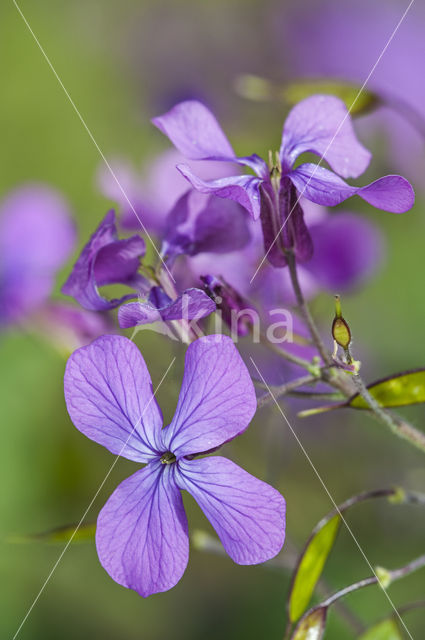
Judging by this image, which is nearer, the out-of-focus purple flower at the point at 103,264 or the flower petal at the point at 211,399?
the flower petal at the point at 211,399

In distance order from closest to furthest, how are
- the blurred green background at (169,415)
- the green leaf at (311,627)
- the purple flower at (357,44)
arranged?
the green leaf at (311,627), the blurred green background at (169,415), the purple flower at (357,44)

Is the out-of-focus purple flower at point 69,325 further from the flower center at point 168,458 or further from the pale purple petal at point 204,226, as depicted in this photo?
the flower center at point 168,458

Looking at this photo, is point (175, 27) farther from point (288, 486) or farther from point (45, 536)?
point (45, 536)

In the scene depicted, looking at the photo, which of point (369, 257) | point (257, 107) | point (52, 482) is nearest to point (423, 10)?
point (257, 107)

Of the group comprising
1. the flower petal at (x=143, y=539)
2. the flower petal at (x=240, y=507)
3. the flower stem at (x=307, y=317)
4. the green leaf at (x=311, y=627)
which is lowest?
the green leaf at (x=311, y=627)

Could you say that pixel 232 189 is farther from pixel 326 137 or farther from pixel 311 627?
pixel 311 627

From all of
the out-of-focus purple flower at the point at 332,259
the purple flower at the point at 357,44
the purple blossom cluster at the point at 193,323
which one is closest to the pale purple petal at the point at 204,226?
the purple blossom cluster at the point at 193,323

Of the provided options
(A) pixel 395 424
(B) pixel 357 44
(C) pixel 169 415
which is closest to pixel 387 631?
(A) pixel 395 424
